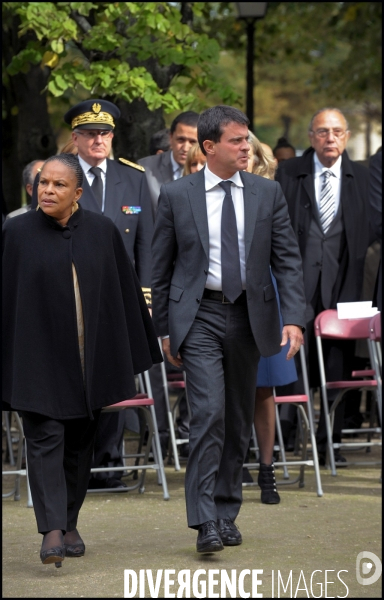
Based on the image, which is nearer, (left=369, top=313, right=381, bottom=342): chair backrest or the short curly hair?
the short curly hair

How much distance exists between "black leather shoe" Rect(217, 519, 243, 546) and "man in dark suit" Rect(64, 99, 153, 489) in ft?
6.45

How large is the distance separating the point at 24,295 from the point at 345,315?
2582 mm

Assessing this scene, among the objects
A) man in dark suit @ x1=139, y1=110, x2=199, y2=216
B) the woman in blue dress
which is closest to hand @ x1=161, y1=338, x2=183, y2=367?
the woman in blue dress

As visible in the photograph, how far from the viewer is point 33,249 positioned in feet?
21.2

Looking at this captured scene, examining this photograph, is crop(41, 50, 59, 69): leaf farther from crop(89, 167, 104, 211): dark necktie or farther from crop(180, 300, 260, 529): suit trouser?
crop(180, 300, 260, 529): suit trouser

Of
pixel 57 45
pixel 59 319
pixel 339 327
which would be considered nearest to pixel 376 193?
pixel 59 319

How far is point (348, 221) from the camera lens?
962cm

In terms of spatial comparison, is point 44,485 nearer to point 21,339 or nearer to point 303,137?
point 21,339

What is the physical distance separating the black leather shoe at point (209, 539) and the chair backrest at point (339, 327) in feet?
10.0

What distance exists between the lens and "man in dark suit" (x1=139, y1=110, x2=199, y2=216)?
9.59 m

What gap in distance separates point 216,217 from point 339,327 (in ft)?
9.45

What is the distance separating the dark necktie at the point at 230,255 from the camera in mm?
6679

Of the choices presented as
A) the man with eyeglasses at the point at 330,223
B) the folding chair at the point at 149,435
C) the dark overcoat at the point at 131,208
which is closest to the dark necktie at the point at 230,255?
the folding chair at the point at 149,435

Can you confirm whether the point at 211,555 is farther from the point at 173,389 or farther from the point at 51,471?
the point at 173,389
